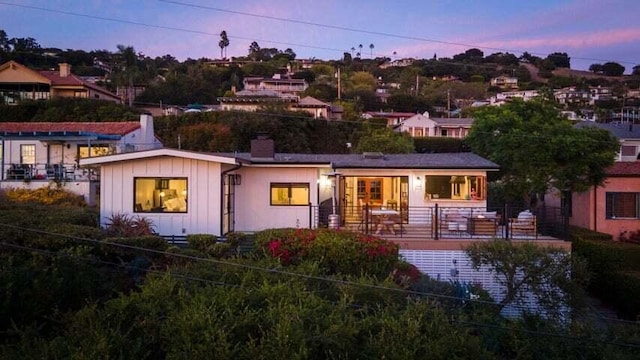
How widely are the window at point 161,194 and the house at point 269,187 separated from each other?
0.03 meters

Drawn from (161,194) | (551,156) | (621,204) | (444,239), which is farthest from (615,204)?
(161,194)

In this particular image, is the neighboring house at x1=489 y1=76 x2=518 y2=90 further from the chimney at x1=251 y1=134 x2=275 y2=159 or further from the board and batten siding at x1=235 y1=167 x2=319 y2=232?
the board and batten siding at x1=235 y1=167 x2=319 y2=232

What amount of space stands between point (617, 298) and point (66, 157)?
27.1 m

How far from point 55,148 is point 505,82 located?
123440mm

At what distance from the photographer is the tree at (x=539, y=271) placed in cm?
1309

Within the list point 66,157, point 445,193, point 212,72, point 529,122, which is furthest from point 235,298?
point 212,72

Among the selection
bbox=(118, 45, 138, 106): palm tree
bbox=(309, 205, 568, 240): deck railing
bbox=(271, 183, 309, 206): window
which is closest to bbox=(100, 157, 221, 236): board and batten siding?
bbox=(271, 183, 309, 206): window

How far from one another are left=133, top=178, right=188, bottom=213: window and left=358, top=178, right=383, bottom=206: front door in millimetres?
7141

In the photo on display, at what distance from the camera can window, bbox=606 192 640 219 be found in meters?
23.4

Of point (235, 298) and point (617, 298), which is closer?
point (235, 298)

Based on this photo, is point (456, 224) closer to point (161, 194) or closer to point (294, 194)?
point (294, 194)

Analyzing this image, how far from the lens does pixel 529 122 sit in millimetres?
23766

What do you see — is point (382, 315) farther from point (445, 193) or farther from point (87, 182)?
point (87, 182)

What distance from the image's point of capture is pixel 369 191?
897 inches
